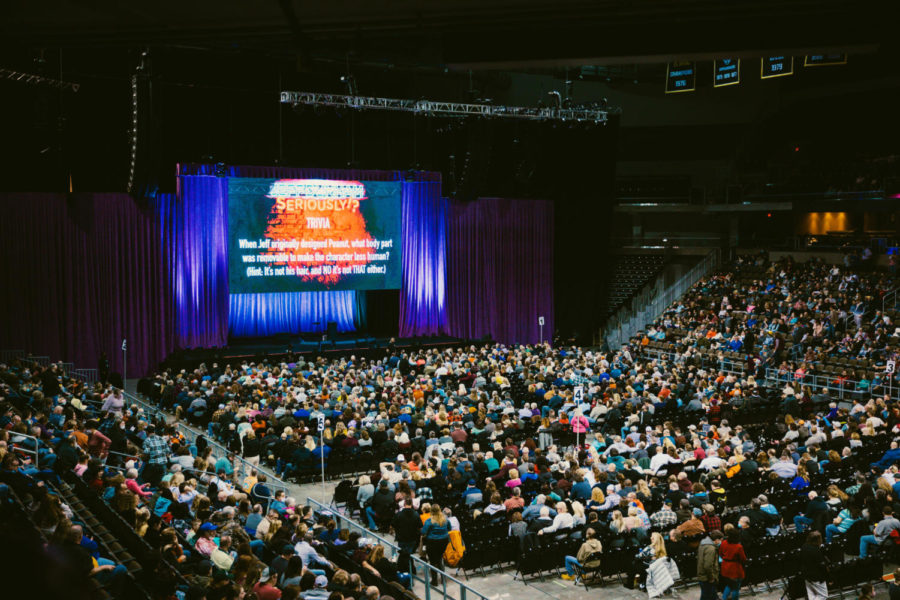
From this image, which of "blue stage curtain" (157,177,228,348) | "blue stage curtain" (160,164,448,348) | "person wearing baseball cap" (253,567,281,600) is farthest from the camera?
"blue stage curtain" (160,164,448,348)

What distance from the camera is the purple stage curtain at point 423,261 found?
31.3m

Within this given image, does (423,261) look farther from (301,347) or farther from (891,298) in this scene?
(891,298)

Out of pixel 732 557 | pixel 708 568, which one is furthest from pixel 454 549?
pixel 732 557

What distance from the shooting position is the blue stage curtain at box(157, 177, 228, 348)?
26.9 metres

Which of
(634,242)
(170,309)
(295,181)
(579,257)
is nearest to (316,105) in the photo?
(295,181)

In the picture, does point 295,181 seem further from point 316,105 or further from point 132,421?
point 132,421

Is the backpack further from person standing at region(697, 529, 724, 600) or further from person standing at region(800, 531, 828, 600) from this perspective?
person standing at region(800, 531, 828, 600)

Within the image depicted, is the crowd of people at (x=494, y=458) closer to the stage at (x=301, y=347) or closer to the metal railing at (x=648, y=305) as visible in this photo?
the stage at (x=301, y=347)

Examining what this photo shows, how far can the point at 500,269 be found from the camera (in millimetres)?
33312

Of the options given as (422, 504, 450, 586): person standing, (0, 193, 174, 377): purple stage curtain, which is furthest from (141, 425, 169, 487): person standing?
(0, 193, 174, 377): purple stage curtain

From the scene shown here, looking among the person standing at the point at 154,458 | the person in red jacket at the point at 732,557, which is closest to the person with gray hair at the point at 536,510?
the person in red jacket at the point at 732,557

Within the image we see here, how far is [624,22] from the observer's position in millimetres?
2953

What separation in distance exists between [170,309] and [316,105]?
8130mm

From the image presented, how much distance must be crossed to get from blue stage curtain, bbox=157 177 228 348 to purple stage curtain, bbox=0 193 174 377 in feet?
1.38
